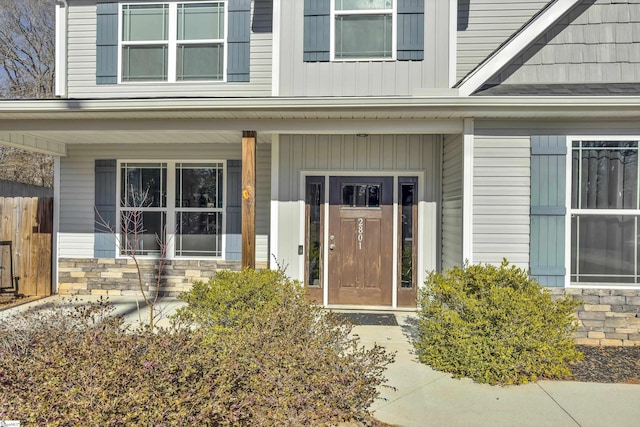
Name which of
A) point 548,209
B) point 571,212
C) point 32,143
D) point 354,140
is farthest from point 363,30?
point 32,143

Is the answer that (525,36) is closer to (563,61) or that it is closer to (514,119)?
(563,61)

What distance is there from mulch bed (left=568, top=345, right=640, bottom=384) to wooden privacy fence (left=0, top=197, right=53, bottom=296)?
775 centimetres

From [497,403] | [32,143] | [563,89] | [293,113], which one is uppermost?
[563,89]

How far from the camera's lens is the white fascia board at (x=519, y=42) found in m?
4.80

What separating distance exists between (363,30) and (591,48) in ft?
9.89

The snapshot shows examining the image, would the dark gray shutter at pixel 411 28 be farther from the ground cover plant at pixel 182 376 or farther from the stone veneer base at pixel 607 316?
the ground cover plant at pixel 182 376

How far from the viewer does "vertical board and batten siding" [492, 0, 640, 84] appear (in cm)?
487

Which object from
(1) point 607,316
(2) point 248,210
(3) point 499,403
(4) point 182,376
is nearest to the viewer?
(4) point 182,376

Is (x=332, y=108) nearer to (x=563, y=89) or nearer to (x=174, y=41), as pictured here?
(x=563, y=89)

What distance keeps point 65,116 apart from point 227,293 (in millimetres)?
3192

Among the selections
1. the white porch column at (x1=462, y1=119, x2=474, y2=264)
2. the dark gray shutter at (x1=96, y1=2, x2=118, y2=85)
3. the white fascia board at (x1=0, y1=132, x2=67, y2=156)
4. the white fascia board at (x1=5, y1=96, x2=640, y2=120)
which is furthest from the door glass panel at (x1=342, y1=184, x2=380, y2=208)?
the white fascia board at (x1=0, y1=132, x2=67, y2=156)

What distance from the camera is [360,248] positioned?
18.8 feet

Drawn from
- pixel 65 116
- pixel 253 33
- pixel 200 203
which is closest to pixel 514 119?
pixel 253 33

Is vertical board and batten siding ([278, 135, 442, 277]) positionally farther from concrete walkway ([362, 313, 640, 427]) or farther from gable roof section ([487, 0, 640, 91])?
concrete walkway ([362, 313, 640, 427])
